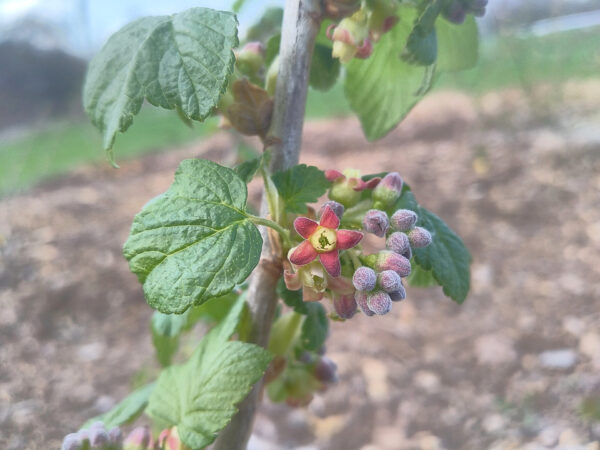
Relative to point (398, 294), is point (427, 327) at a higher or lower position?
lower

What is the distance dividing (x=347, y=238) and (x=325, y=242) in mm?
19

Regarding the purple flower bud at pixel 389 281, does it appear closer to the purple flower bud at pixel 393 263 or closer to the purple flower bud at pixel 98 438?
the purple flower bud at pixel 393 263

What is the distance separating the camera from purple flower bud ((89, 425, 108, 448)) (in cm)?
58

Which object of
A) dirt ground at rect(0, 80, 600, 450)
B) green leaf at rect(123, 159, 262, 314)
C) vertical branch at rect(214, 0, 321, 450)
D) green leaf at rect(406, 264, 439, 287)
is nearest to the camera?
green leaf at rect(123, 159, 262, 314)

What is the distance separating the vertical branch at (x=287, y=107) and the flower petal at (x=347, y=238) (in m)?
0.10

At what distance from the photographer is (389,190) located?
0.48 m

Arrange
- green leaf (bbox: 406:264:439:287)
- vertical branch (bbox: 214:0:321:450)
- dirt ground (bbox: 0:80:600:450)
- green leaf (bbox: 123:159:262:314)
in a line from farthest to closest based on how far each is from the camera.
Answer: dirt ground (bbox: 0:80:600:450)
green leaf (bbox: 406:264:439:287)
vertical branch (bbox: 214:0:321:450)
green leaf (bbox: 123:159:262:314)

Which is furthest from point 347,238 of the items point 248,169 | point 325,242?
point 248,169

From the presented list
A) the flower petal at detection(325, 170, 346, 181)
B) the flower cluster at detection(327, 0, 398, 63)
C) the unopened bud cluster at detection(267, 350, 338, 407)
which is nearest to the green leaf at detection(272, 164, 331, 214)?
the flower petal at detection(325, 170, 346, 181)

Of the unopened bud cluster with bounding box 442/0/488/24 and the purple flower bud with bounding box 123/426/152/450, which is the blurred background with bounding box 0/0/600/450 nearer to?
the purple flower bud with bounding box 123/426/152/450

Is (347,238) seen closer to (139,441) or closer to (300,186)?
(300,186)

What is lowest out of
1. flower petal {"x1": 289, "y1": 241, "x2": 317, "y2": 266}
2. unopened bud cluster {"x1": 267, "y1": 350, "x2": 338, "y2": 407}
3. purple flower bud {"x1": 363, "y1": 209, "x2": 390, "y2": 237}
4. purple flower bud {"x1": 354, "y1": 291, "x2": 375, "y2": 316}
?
unopened bud cluster {"x1": 267, "y1": 350, "x2": 338, "y2": 407}

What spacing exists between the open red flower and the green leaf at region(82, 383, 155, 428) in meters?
0.38

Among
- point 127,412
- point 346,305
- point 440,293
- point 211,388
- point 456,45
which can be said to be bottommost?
point 440,293
